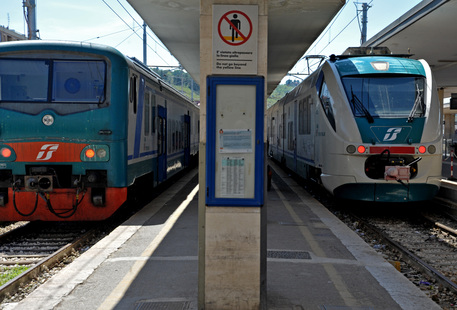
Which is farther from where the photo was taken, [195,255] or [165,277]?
[195,255]

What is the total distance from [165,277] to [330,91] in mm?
5980

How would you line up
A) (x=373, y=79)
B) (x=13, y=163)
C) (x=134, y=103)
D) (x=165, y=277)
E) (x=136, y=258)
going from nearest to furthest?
(x=165, y=277) < (x=136, y=258) < (x=13, y=163) < (x=134, y=103) < (x=373, y=79)

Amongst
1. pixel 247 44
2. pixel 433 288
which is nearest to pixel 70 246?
pixel 247 44

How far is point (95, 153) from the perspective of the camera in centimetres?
780

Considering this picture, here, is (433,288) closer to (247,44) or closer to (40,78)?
(247,44)

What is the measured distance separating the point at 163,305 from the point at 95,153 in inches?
158

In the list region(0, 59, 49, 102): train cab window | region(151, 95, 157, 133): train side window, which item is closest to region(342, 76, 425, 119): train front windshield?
region(151, 95, 157, 133): train side window

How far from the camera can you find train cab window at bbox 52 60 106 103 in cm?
793

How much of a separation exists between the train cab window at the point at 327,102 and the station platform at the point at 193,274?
7.54 ft

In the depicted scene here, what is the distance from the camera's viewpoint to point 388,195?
9117mm

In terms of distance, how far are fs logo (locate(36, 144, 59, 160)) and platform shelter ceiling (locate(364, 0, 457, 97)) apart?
857 centimetres

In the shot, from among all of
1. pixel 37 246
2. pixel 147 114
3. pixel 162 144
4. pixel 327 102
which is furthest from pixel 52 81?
pixel 327 102

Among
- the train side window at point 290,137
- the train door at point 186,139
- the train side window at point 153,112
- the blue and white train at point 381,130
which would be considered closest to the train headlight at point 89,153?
the train side window at point 153,112

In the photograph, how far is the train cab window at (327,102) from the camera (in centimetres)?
968
